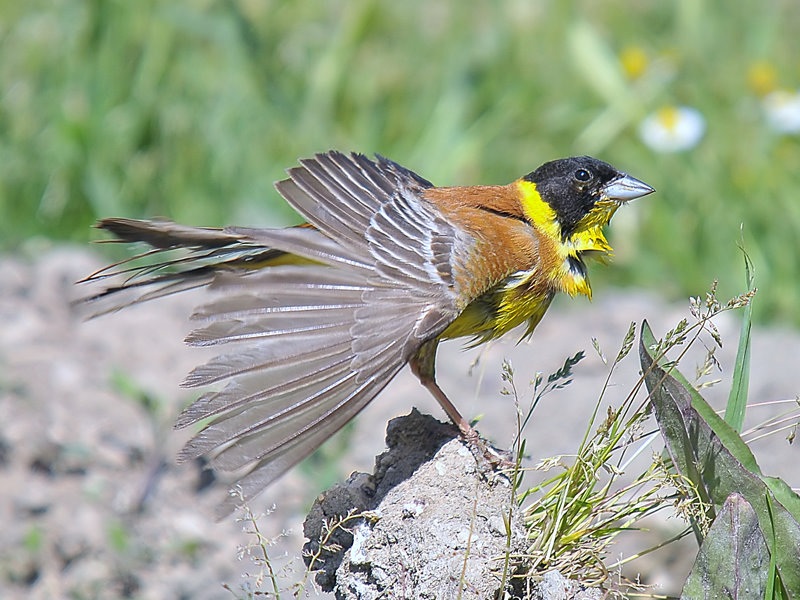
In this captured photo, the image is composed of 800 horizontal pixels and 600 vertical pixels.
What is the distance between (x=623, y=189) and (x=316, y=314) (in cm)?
129

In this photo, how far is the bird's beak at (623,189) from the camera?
4.00 metres

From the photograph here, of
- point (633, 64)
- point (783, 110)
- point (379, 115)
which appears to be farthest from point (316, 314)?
point (633, 64)

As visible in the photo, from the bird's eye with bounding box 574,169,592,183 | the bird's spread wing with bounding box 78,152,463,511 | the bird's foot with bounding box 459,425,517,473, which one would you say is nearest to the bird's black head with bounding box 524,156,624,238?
the bird's eye with bounding box 574,169,592,183

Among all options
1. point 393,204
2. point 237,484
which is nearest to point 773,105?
point 393,204

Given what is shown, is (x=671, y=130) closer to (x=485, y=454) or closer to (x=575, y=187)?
(x=575, y=187)

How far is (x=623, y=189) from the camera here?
4023 millimetres

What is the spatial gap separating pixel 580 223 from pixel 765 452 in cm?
133

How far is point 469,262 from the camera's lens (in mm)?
3561

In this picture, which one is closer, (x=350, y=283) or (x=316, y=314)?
(x=316, y=314)

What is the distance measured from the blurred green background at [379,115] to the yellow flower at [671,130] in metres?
0.05

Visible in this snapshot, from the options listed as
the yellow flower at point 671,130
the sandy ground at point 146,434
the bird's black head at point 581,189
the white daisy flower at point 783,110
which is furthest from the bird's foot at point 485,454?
the white daisy flower at point 783,110

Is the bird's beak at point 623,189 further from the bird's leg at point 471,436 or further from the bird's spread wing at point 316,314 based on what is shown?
A: the bird's leg at point 471,436

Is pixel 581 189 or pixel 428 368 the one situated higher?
pixel 581 189

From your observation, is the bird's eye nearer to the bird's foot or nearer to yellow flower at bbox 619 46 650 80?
the bird's foot
